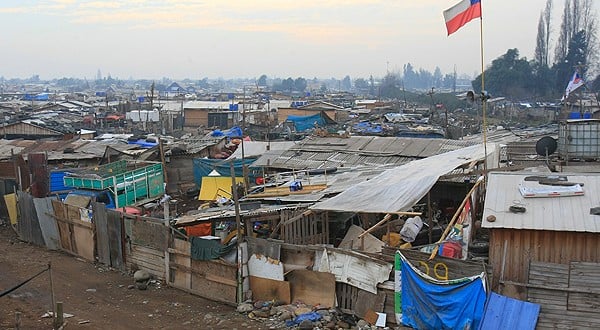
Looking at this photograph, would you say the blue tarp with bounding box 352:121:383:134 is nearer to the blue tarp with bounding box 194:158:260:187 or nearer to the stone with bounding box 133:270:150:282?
the blue tarp with bounding box 194:158:260:187

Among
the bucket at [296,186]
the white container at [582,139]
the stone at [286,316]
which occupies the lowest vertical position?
the stone at [286,316]

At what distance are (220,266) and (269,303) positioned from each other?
3.97ft

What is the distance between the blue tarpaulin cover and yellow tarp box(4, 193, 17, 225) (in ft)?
43.6

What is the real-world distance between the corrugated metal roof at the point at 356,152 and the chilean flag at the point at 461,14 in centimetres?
729

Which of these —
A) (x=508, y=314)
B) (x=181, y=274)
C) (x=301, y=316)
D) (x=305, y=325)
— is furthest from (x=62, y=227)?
(x=508, y=314)

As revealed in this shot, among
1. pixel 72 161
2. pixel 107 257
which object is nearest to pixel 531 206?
pixel 107 257

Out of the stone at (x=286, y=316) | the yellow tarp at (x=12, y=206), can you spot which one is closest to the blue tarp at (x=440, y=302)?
the stone at (x=286, y=316)

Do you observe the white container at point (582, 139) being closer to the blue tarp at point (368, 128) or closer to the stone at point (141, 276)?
the stone at point (141, 276)

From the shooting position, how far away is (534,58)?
6950 centimetres

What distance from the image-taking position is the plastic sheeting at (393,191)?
11.0 m

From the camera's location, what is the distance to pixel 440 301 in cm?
941

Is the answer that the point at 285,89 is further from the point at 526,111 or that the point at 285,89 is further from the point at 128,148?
the point at 128,148

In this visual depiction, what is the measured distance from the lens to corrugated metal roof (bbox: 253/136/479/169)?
64.6ft

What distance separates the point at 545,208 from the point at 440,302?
212cm
